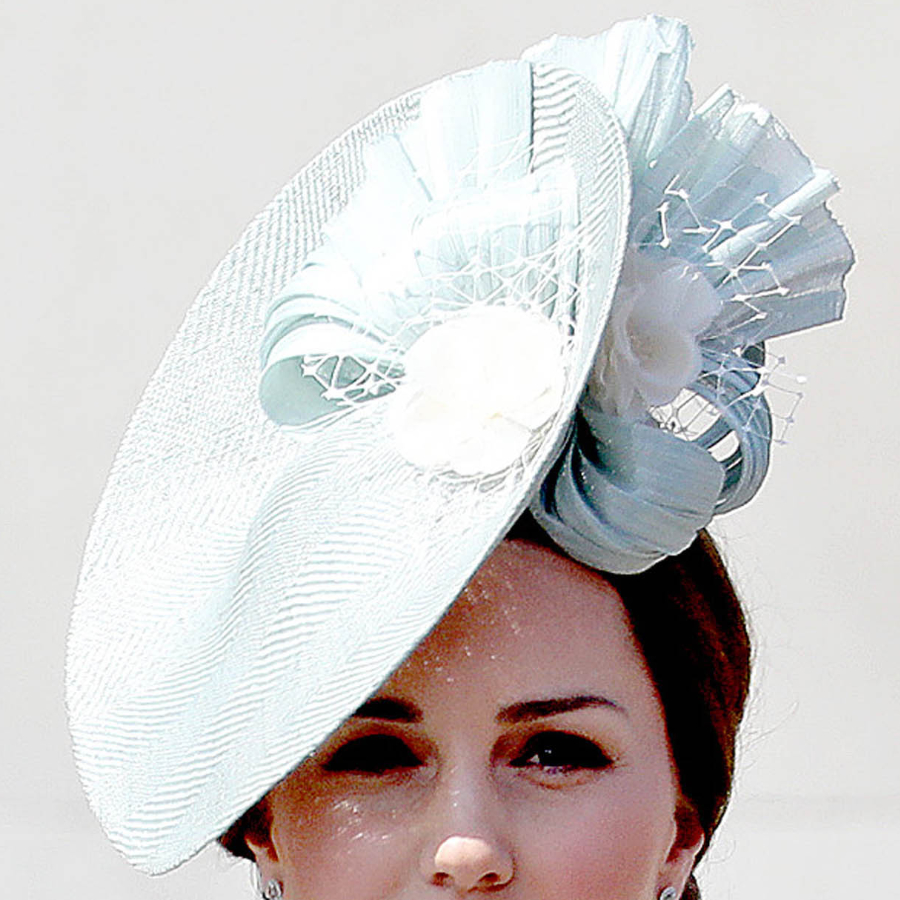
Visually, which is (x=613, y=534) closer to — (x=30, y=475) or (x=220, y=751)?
(x=220, y=751)

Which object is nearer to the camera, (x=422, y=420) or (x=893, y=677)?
(x=422, y=420)

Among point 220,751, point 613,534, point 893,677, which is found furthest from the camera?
point 893,677

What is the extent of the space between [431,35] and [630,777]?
1.36m

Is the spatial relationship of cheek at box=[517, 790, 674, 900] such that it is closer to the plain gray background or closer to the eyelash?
the eyelash

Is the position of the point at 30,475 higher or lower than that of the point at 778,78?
lower

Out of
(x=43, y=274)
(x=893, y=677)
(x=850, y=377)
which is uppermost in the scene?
(x=43, y=274)

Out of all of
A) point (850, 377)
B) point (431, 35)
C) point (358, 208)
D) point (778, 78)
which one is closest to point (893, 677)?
point (850, 377)

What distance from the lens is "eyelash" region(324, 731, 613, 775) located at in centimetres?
127

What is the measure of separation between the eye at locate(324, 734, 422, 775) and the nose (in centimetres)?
8

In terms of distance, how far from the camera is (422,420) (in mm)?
1199

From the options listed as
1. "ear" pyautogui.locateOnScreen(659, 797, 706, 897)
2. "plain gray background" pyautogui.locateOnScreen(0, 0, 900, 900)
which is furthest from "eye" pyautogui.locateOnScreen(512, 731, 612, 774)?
"plain gray background" pyautogui.locateOnScreen(0, 0, 900, 900)

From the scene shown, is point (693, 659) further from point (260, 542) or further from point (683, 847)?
point (260, 542)

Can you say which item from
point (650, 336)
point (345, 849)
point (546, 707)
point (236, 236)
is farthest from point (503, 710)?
point (236, 236)

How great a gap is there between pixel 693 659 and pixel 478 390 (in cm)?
32
